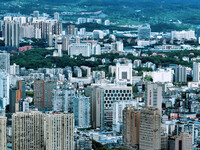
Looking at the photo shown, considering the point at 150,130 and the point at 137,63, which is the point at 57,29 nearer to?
the point at 137,63

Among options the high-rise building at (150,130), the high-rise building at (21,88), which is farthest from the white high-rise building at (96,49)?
the high-rise building at (150,130)

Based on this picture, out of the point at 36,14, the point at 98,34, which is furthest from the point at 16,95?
the point at 36,14

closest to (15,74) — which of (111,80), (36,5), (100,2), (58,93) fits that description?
(111,80)

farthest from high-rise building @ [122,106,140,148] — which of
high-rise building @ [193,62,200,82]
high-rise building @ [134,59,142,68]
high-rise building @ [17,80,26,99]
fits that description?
high-rise building @ [134,59,142,68]

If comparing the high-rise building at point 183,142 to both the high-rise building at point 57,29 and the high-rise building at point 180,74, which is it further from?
the high-rise building at point 57,29

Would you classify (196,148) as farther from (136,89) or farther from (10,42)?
(10,42)

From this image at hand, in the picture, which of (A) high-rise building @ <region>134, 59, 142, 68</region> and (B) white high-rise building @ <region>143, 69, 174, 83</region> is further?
(A) high-rise building @ <region>134, 59, 142, 68</region>

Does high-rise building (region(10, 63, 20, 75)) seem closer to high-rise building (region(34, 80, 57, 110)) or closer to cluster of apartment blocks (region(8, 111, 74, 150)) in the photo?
high-rise building (region(34, 80, 57, 110))
